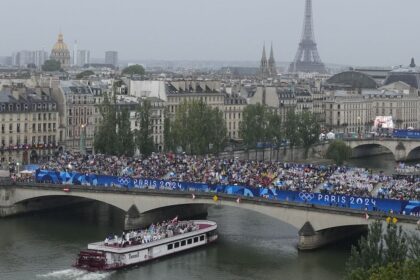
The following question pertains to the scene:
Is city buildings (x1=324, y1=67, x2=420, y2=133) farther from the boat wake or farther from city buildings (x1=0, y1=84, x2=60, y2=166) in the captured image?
the boat wake

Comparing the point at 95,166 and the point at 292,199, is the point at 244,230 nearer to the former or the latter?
the point at 292,199

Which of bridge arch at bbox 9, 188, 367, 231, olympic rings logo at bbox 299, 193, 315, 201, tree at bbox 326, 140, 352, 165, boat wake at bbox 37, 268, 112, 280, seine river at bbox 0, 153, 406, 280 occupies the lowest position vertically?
boat wake at bbox 37, 268, 112, 280

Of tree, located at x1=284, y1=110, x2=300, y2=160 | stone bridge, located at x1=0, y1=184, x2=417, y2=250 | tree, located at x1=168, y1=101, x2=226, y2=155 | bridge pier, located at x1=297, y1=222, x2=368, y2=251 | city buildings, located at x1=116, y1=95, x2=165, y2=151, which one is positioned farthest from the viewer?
tree, located at x1=284, y1=110, x2=300, y2=160

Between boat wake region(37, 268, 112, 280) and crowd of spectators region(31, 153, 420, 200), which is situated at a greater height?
crowd of spectators region(31, 153, 420, 200)

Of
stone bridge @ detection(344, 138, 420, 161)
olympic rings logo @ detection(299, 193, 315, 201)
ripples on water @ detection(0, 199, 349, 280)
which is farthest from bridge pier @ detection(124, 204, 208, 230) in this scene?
stone bridge @ detection(344, 138, 420, 161)

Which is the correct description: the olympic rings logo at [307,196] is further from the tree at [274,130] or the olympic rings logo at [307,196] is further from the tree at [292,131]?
the tree at [292,131]

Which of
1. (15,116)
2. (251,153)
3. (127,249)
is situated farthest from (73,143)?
(127,249)

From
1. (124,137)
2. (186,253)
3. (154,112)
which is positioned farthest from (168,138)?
(186,253)

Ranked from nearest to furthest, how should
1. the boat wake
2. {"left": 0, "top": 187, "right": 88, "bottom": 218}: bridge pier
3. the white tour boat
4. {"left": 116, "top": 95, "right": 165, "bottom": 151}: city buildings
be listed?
the boat wake
the white tour boat
{"left": 0, "top": 187, "right": 88, "bottom": 218}: bridge pier
{"left": 116, "top": 95, "right": 165, "bottom": 151}: city buildings
